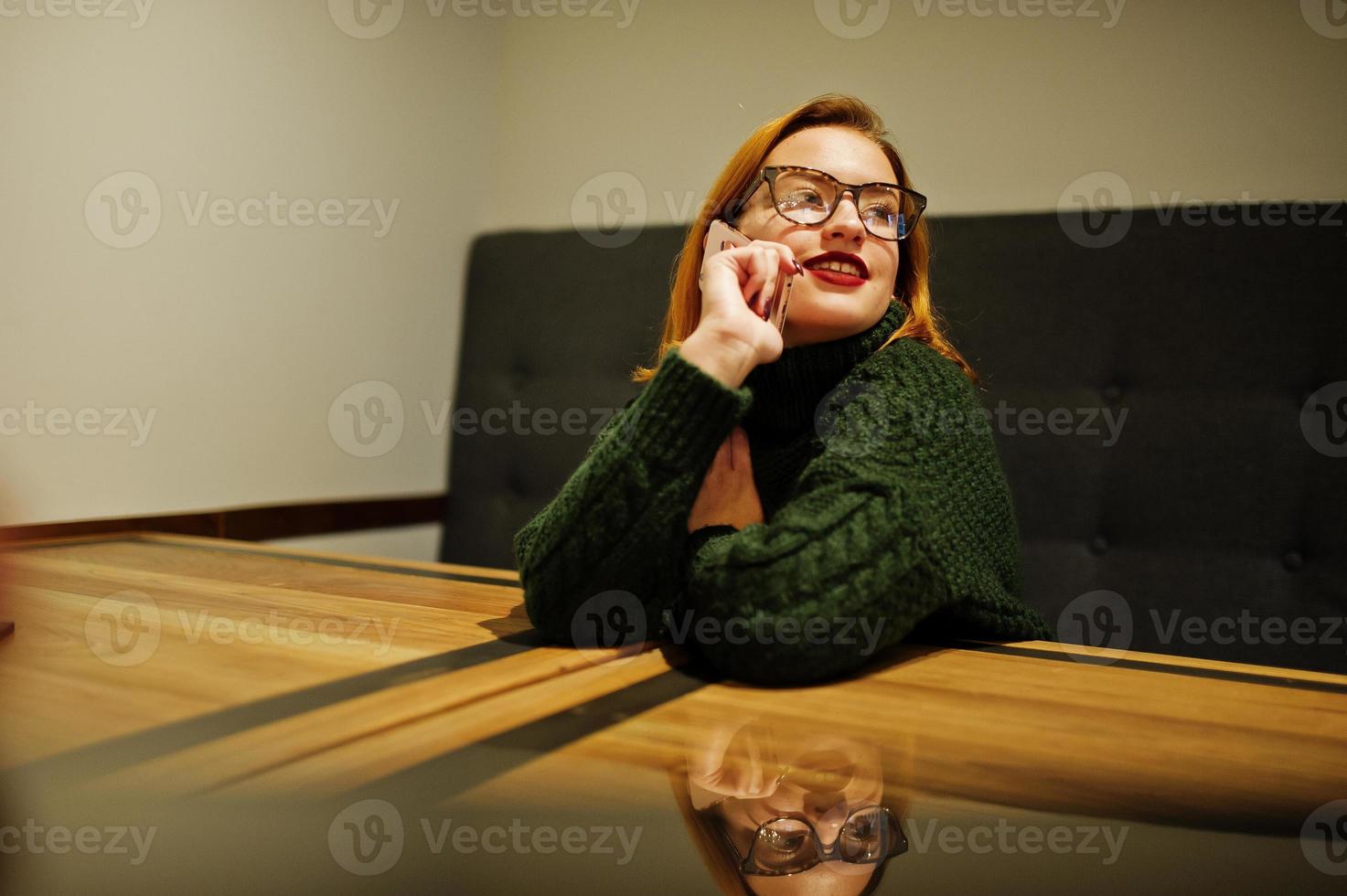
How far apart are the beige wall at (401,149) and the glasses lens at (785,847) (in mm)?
1096

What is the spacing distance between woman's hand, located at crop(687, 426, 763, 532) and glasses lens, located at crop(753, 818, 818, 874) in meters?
0.40

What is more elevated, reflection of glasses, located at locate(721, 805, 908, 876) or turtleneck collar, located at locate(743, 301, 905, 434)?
turtleneck collar, located at locate(743, 301, 905, 434)

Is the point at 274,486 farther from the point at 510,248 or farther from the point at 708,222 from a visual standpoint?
the point at 708,222

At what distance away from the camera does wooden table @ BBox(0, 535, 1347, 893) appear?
0.44 metres

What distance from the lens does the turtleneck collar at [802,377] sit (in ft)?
3.17

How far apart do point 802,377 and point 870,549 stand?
0.26 meters

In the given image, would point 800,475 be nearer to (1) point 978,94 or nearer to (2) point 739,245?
(2) point 739,245

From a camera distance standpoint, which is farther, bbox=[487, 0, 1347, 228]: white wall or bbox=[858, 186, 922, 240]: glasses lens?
bbox=[487, 0, 1347, 228]: white wall

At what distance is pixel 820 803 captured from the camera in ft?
1.65

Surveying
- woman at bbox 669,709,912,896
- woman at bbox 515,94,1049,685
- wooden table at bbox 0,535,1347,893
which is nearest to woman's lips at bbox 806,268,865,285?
woman at bbox 515,94,1049,685

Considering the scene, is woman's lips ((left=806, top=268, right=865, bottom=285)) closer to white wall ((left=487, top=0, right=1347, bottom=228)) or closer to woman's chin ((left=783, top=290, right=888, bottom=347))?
woman's chin ((left=783, top=290, right=888, bottom=347))

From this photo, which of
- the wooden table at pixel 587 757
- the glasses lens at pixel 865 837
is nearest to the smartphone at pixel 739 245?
the wooden table at pixel 587 757

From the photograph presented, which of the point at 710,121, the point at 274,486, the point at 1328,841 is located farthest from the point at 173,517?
the point at 1328,841

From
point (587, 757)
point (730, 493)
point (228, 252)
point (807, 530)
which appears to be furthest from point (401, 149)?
point (587, 757)
